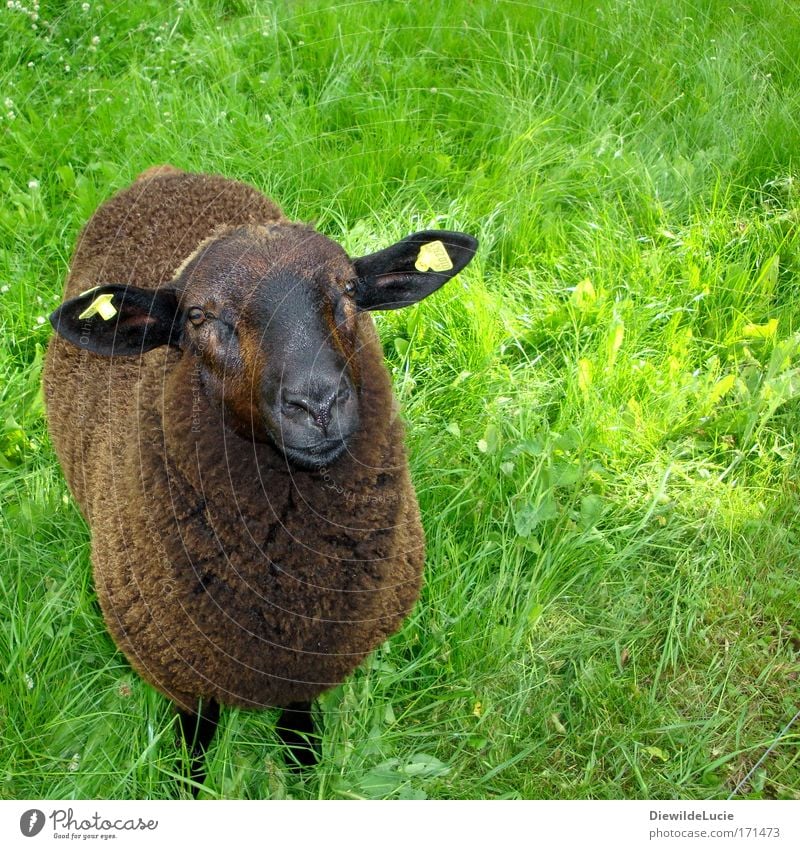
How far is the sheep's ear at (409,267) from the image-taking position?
310 centimetres

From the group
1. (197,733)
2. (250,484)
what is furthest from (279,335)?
(197,733)

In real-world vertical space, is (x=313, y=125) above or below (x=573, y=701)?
above

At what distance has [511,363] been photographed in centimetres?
449

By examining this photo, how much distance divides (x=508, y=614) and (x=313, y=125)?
2971mm

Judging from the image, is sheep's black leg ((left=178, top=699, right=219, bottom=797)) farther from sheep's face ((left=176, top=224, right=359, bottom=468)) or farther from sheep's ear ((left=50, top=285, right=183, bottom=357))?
sheep's ear ((left=50, top=285, right=183, bottom=357))

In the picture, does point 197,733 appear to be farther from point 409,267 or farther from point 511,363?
point 511,363

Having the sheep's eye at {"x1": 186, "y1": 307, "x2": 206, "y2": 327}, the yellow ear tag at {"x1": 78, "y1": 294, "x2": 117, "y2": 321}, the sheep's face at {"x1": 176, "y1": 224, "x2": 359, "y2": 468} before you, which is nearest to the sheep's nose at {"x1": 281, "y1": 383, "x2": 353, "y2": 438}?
the sheep's face at {"x1": 176, "y1": 224, "x2": 359, "y2": 468}

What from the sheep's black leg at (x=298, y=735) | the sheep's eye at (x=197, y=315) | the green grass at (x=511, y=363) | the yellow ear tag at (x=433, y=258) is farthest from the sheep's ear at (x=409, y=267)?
the sheep's black leg at (x=298, y=735)

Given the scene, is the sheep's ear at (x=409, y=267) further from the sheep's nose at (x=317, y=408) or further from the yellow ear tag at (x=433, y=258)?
the sheep's nose at (x=317, y=408)

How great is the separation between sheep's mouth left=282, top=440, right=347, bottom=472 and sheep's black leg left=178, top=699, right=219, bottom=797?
1075mm

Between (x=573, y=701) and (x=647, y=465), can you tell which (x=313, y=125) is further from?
(x=573, y=701)

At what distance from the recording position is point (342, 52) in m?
5.26

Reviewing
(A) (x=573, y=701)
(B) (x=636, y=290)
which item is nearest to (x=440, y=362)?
(B) (x=636, y=290)

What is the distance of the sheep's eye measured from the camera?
2.94 metres
